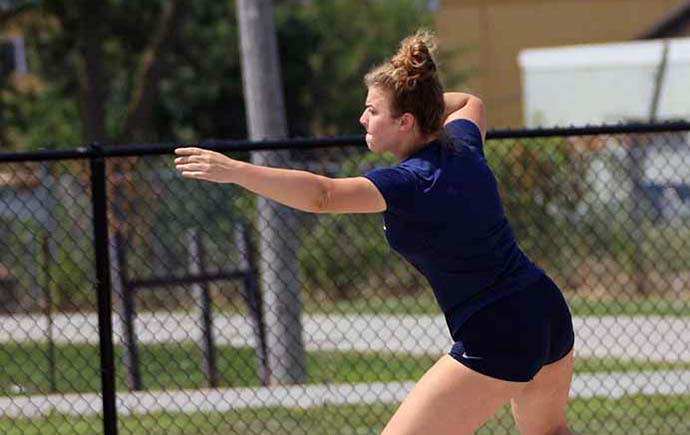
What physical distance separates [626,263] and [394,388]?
5.72 metres

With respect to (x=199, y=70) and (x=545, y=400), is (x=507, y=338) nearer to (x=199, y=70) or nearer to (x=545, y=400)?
(x=545, y=400)

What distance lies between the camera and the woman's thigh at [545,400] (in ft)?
16.1

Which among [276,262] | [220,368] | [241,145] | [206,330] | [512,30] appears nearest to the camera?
[241,145]

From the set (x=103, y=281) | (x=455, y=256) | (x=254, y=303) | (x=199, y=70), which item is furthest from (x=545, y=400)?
(x=199, y=70)

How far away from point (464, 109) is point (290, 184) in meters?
1.02

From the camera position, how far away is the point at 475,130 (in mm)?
4980

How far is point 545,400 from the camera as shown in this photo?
4.96 metres

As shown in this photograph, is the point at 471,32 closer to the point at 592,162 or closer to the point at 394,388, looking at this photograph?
the point at 592,162

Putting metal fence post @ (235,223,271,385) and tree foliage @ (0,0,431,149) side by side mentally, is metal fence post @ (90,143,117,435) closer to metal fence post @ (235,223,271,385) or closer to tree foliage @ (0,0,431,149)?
metal fence post @ (235,223,271,385)

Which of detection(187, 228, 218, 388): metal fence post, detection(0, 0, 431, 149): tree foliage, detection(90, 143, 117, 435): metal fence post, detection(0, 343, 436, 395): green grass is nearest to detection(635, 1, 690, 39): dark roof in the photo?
detection(0, 0, 431, 149): tree foliage

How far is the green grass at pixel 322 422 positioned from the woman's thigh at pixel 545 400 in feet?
9.40

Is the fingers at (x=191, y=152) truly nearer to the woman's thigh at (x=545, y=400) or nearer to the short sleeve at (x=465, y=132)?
the short sleeve at (x=465, y=132)

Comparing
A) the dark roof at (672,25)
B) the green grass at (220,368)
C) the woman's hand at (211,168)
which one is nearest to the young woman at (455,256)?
the woman's hand at (211,168)

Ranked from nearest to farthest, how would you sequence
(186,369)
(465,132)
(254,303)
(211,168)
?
1. (211,168)
2. (465,132)
3. (254,303)
4. (186,369)
